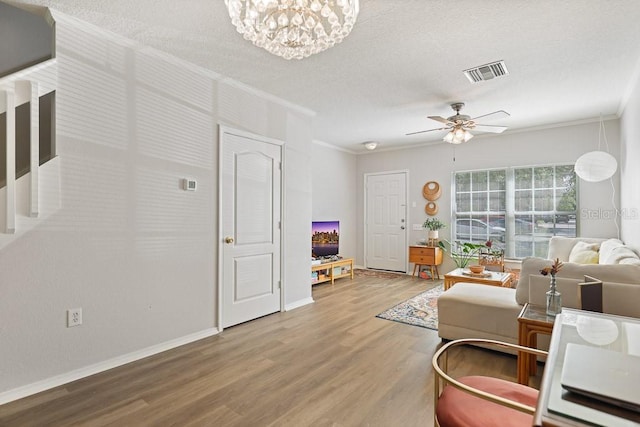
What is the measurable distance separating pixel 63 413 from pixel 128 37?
2.68m

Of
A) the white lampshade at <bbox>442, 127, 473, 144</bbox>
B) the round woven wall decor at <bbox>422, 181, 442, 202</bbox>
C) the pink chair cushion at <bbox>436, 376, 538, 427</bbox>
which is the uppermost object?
the white lampshade at <bbox>442, 127, 473, 144</bbox>

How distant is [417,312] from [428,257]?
7.39 ft

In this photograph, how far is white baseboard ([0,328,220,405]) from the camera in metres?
2.12

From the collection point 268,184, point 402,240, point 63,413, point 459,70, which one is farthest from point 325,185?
point 63,413

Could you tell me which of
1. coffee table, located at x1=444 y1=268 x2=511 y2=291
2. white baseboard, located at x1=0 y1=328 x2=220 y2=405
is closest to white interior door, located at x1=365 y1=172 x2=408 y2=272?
coffee table, located at x1=444 y1=268 x2=511 y2=291

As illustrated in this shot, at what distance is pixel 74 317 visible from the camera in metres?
2.38

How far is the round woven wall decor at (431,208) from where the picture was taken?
638 centimetres

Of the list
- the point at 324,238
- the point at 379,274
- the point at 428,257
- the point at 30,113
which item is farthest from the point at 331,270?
the point at 30,113

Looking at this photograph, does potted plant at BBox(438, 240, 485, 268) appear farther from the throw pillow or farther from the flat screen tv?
the flat screen tv

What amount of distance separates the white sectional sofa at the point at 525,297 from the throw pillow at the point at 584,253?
0.22m

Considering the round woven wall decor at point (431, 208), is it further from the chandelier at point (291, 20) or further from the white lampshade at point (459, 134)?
the chandelier at point (291, 20)

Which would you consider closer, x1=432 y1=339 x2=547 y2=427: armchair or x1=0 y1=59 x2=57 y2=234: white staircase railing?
x1=432 y1=339 x2=547 y2=427: armchair

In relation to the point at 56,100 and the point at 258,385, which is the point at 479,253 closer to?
the point at 258,385

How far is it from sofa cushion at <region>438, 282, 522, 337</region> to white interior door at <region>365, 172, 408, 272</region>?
3542 mm
